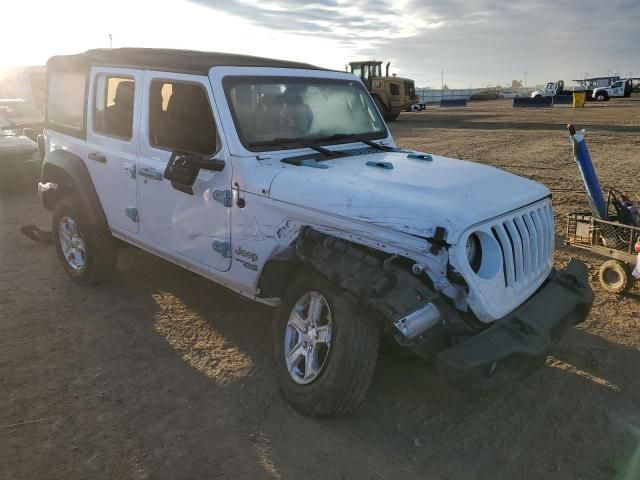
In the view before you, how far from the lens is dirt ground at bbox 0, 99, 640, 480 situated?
282 cm

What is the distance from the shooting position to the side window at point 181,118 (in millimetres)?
3787

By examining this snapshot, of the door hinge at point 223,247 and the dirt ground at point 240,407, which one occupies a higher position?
the door hinge at point 223,247

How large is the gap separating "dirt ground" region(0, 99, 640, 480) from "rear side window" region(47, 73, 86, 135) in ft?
5.48

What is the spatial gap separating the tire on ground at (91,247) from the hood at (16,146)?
18.3 ft

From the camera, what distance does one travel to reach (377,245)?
2885mm

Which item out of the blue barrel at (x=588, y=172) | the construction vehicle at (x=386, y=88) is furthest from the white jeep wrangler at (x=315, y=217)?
the construction vehicle at (x=386, y=88)

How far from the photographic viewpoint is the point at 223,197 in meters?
3.61

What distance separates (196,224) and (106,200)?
1.38 metres

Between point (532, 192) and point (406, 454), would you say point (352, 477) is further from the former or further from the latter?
point (532, 192)

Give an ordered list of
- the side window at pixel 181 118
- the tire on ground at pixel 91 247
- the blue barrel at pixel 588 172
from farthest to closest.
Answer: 1. the tire on ground at pixel 91 247
2. the blue barrel at pixel 588 172
3. the side window at pixel 181 118

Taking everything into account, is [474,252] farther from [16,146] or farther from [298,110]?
[16,146]

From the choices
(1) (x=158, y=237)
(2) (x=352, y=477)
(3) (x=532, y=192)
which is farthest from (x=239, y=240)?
(3) (x=532, y=192)

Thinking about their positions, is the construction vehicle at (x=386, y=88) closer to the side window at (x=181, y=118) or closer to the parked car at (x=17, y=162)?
the parked car at (x=17, y=162)

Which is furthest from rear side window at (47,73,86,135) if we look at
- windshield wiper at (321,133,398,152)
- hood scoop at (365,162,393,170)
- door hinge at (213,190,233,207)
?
hood scoop at (365,162,393,170)
